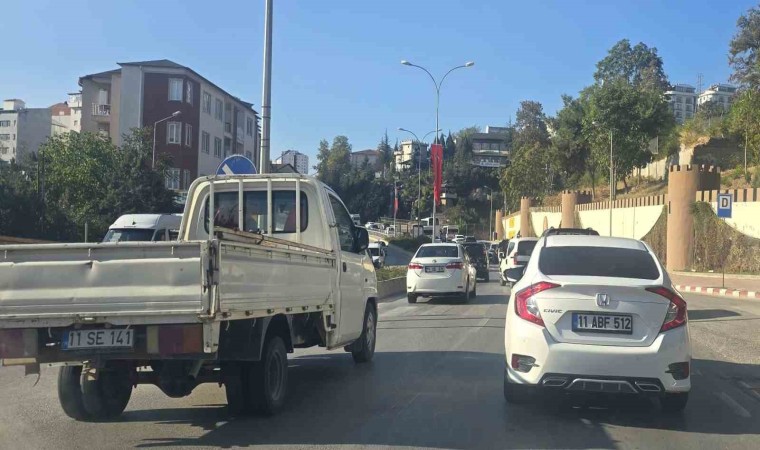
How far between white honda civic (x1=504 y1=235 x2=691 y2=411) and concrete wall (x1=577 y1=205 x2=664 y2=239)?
3794 centimetres

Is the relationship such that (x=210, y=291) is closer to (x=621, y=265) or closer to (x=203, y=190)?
(x=203, y=190)

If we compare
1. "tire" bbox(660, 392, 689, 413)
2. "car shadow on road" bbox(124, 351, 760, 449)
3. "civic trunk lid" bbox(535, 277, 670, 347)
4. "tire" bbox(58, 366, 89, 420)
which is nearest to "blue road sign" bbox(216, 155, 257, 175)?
"car shadow on road" bbox(124, 351, 760, 449)

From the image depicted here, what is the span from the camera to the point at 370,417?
23.0ft

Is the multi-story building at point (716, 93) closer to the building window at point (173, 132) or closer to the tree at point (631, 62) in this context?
the tree at point (631, 62)

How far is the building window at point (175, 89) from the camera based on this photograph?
5094cm

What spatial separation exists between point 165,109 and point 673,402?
48.6 m

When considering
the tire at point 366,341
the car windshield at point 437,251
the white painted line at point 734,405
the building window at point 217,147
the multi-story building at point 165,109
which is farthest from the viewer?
the building window at point 217,147

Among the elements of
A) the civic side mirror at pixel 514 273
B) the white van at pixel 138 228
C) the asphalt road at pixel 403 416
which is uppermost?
the white van at pixel 138 228

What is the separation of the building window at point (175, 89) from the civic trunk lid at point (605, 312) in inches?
1893

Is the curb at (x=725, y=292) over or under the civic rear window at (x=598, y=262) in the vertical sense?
under

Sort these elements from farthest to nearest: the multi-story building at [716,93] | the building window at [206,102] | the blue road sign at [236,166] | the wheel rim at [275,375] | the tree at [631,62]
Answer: the multi-story building at [716,93], the tree at [631,62], the building window at [206,102], the blue road sign at [236,166], the wheel rim at [275,375]

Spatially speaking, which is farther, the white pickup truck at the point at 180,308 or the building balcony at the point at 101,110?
the building balcony at the point at 101,110

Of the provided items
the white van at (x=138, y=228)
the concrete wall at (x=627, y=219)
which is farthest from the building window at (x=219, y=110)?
→ the white van at (x=138, y=228)

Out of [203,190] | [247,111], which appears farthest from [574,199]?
[203,190]
